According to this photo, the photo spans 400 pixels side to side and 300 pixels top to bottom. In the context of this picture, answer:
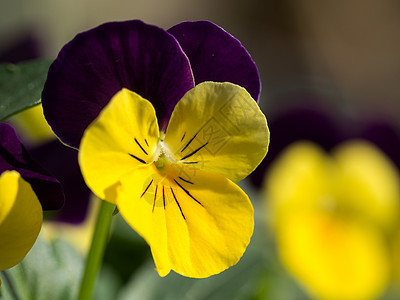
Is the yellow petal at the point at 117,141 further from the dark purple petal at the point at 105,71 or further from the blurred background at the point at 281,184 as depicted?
the blurred background at the point at 281,184

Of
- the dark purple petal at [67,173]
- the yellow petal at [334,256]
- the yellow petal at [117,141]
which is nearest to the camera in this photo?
the yellow petal at [117,141]

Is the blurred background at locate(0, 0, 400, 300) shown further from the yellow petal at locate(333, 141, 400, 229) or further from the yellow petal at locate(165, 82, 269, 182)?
the yellow petal at locate(165, 82, 269, 182)

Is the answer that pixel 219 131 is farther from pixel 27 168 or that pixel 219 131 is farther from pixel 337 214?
pixel 337 214

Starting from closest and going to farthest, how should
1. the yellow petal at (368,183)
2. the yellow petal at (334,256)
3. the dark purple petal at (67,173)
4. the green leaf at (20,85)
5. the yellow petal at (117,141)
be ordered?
the yellow petal at (117,141)
the green leaf at (20,85)
the dark purple petal at (67,173)
the yellow petal at (334,256)
the yellow petal at (368,183)

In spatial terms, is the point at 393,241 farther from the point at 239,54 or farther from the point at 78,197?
the point at 239,54

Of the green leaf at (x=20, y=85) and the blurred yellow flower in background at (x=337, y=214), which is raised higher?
the green leaf at (x=20, y=85)

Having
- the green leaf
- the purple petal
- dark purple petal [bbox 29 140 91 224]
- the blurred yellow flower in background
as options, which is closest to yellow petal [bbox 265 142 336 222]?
the blurred yellow flower in background

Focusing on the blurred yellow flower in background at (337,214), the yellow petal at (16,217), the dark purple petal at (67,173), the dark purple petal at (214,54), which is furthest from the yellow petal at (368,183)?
the yellow petal at (16,217)

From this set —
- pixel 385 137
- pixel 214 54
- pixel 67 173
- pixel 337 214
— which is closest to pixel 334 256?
pixel 337 214
